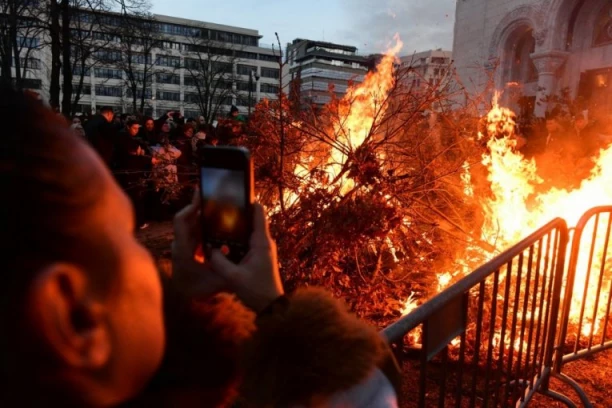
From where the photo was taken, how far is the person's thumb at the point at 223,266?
1.18 metres

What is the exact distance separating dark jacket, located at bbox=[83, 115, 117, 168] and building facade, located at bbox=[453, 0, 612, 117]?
17.1 metres

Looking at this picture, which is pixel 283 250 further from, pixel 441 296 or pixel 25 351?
pixel 25 351

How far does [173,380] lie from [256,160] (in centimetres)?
470

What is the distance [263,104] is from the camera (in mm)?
5707

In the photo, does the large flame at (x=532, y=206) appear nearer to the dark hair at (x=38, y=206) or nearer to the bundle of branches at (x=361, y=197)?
the bundle of branches at (x=361, y=197)

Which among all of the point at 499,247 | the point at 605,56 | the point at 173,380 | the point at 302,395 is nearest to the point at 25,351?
the point at 173,380

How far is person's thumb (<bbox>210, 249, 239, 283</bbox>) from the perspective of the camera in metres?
1.18

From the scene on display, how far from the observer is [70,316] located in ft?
1.94

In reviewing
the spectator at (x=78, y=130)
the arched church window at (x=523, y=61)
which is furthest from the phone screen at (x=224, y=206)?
the arched church window at (x=523, y=61)

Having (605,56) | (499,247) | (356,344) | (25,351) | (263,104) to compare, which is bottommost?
(499,247)

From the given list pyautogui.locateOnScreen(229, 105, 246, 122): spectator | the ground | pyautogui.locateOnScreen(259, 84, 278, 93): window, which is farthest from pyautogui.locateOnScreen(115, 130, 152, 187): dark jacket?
the ground

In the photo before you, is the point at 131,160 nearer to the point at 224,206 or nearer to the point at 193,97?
the point at 224,206

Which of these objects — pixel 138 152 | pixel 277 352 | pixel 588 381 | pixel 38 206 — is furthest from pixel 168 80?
pixel 38 206

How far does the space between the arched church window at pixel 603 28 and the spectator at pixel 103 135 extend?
2331 cm
